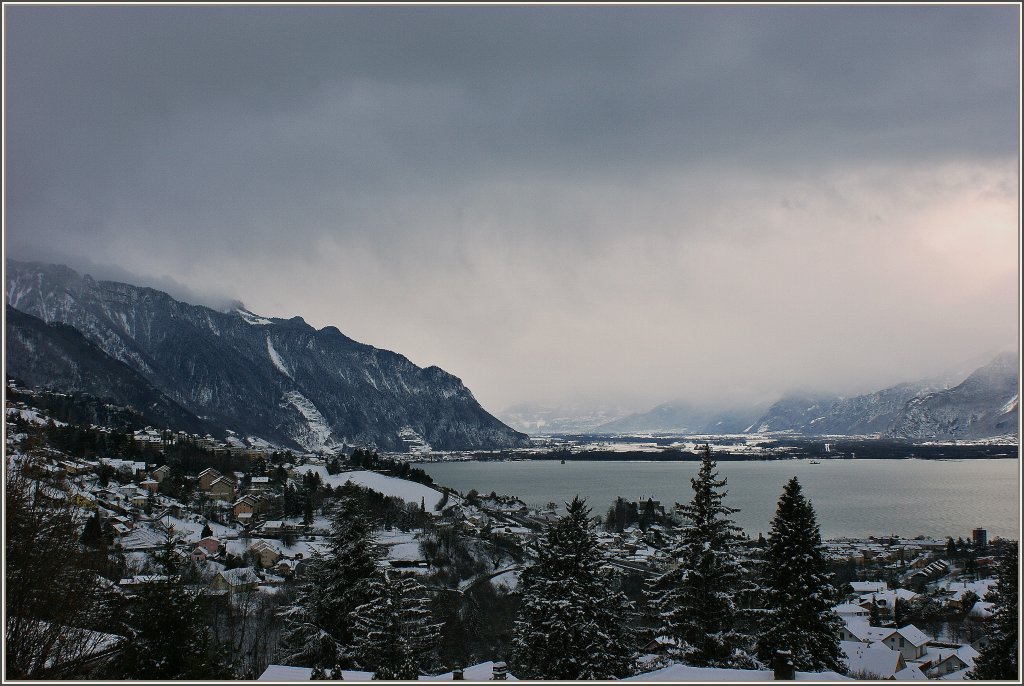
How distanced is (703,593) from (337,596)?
7608mm

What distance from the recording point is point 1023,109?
784 centimetres

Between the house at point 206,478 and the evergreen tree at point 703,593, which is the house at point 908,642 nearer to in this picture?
the evergreen tree at point 703,593

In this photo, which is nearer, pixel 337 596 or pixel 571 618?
pixel 571 618

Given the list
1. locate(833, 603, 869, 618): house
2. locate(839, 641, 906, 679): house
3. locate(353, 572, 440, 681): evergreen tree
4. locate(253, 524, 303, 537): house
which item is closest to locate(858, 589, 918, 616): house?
locate(833, 603, 869, 618): house

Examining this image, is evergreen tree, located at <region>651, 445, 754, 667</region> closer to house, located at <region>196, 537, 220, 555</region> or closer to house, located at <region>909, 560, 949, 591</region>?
house, located at <region>196, 537, 220, 555</region>

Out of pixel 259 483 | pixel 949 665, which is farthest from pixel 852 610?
pixel 259 483

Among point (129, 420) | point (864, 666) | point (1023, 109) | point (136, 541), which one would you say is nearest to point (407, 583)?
point (864, 666)

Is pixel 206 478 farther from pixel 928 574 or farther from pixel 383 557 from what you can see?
pixel 928 574

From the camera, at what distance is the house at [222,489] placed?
60.4 m

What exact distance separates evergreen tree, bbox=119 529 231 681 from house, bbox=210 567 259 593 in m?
20.1

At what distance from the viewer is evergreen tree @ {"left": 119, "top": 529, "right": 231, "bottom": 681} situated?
9625 millimetres

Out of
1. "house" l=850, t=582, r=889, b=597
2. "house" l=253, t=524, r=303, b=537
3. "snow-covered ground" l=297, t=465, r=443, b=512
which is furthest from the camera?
"snow-covered ground" l=297, t=465, r=443, b=512

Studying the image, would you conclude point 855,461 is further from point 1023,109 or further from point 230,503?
point 1023,109

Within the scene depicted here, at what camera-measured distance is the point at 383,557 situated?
1664cm
